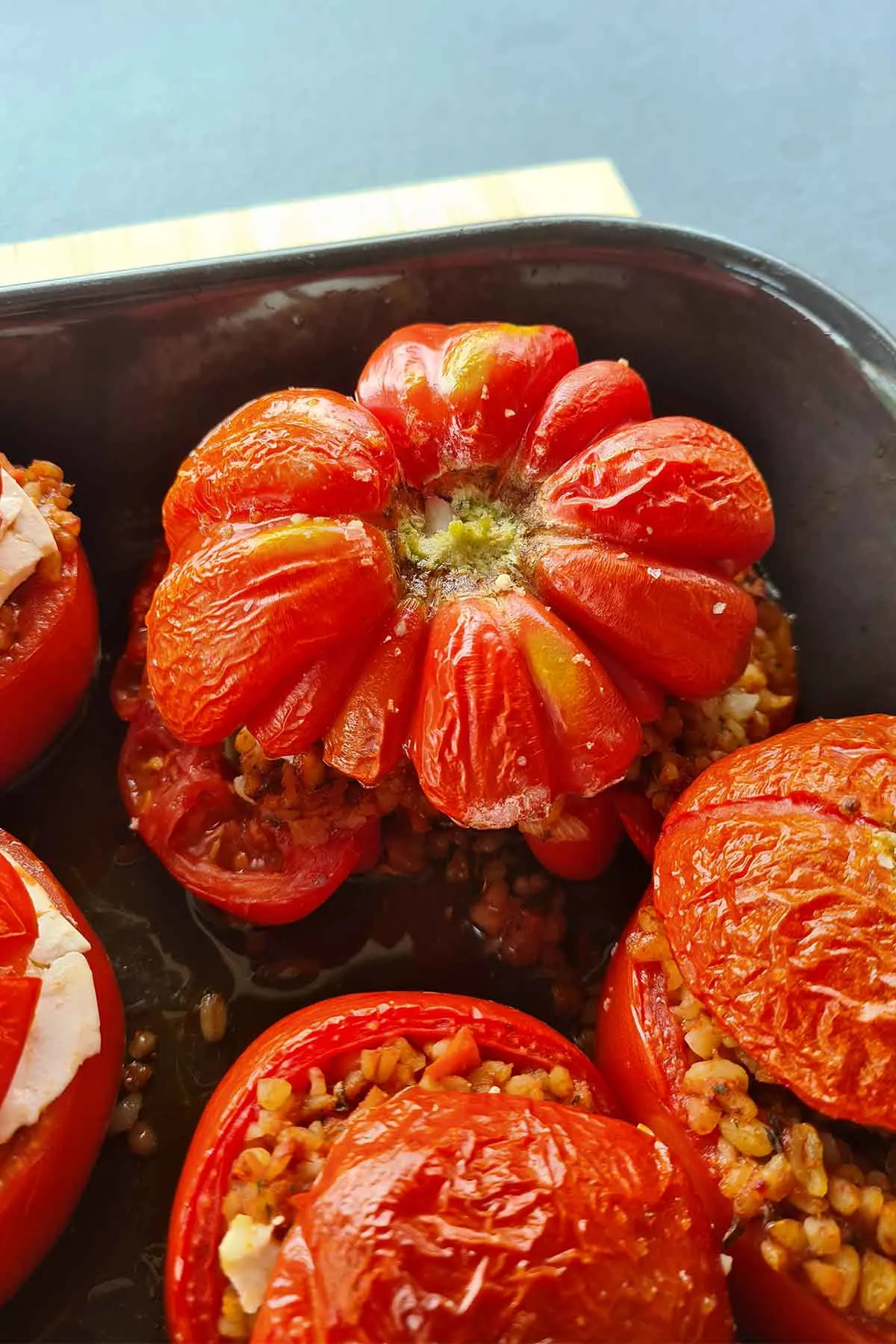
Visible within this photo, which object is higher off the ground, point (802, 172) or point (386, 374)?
point (802, 172)

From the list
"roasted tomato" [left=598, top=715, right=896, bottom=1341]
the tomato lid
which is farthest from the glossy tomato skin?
the tomato lid

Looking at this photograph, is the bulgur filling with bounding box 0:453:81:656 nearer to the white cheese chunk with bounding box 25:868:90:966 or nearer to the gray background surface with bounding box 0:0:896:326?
the white cheese chunk with bounding box 25:868:90:966

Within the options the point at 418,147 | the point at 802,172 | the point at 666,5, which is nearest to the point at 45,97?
the point at 418,147

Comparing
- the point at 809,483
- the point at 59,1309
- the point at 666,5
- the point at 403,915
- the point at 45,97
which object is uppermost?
the point at 666,5

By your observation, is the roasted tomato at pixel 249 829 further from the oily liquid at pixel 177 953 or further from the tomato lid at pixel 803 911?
the tomato lid at pixel 803 911

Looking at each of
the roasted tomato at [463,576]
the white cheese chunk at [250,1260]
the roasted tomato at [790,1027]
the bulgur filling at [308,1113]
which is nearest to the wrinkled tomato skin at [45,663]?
the roasted tomato at [463,576]

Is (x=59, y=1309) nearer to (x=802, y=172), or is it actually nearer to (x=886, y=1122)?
(x=886, y=1122)

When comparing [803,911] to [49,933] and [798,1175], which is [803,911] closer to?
[798,1175]
